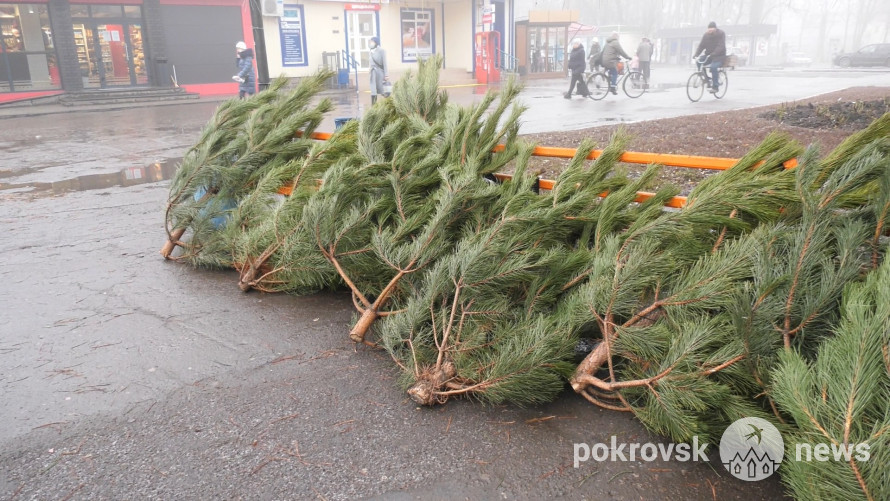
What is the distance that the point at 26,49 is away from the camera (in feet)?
81.1

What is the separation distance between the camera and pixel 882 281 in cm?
212

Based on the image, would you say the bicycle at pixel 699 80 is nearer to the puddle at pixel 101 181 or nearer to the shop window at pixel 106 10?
the puddle at pixel 101 181

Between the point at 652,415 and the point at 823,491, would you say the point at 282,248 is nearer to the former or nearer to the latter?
the point at 652,415

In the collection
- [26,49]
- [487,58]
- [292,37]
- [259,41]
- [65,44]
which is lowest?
[487,58]

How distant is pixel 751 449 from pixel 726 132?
8251 millimetres

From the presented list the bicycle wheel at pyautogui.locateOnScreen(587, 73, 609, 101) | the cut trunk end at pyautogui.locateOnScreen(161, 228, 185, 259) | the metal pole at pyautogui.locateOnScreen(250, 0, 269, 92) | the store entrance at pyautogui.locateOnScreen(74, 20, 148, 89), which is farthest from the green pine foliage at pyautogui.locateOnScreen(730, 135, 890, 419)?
the store entrance at pyautogui.locateOnScreen(74, 20, 148, 89)

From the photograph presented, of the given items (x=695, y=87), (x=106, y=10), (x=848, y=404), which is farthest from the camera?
(x=106, y=10)

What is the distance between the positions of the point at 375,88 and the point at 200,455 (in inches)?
614

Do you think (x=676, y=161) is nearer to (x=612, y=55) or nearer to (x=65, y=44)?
(x=612, y=55)

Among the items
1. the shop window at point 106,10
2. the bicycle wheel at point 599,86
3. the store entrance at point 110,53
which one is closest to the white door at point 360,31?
the store entrance at point 110,53

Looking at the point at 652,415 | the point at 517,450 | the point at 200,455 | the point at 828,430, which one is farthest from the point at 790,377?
the point at 200,455

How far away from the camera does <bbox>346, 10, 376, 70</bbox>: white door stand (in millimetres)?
31453

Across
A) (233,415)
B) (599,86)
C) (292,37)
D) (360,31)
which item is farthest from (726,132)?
(360,31)

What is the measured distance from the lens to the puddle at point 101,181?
30.0ft
